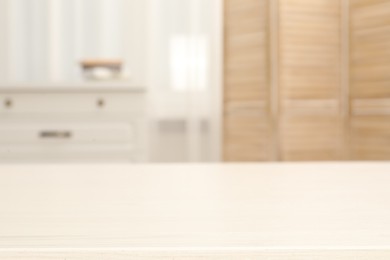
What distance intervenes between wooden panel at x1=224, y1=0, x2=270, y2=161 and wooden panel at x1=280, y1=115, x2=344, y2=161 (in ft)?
0.41

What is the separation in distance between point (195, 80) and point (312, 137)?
78 centimetres

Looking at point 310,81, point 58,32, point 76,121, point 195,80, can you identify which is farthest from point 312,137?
point 58,32

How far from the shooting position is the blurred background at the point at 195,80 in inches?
109

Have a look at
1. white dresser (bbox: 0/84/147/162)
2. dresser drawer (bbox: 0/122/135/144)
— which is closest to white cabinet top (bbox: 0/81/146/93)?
white dresser (bbox: 0/84/147/162)

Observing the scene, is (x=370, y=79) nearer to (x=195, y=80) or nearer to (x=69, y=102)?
(x=195, y=80)

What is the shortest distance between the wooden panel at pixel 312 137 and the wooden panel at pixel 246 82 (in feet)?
0.41

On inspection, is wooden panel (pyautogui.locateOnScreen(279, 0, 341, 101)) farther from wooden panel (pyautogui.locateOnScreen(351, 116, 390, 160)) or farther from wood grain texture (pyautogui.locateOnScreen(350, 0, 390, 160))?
wooden panel (pyautogui.locateOnScreen(351, 116, 390, 160))

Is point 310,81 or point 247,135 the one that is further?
point 247,135

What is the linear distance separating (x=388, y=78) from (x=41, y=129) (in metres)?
1.76

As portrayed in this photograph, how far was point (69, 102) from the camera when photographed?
2760 mm
